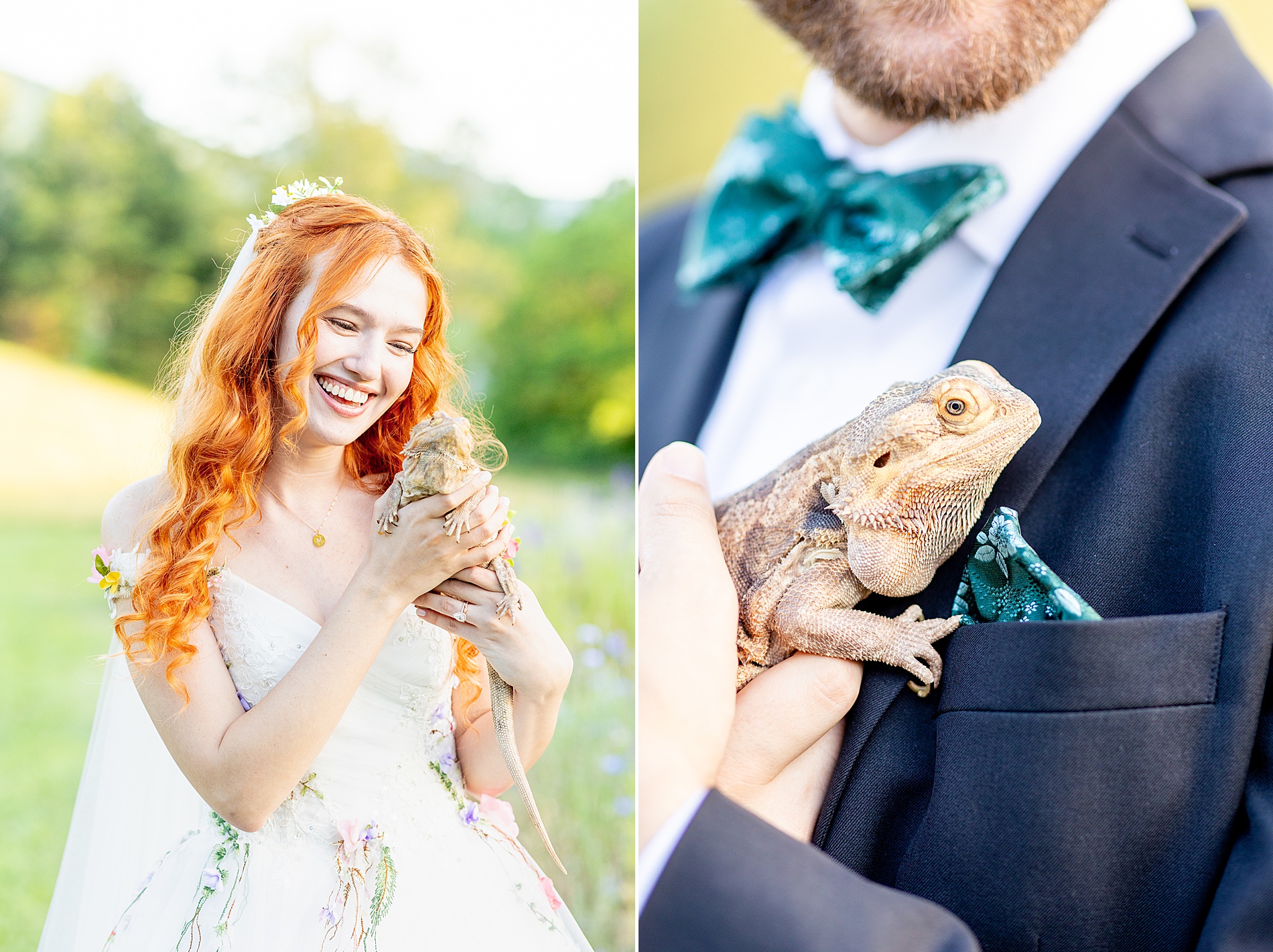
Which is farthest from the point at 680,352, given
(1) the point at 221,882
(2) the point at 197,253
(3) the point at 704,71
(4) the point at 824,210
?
(2) the point at 197,253

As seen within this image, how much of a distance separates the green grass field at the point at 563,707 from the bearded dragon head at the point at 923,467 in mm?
1575

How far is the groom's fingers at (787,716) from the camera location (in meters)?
1.36

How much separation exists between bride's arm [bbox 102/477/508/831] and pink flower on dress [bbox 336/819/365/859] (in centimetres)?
18

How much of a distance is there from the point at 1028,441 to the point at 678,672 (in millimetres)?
672

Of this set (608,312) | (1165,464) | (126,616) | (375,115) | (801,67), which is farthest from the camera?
(608,312)

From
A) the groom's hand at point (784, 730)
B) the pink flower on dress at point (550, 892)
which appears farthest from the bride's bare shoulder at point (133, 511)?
the groom's hand at point (784, 730)

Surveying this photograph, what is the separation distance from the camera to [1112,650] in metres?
1.23

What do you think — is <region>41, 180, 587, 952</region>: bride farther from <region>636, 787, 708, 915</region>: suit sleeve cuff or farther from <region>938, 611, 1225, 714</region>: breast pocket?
<region>938, 611, 1225, 714</region>: breast pocket

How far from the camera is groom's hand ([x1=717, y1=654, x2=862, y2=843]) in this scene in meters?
1.36

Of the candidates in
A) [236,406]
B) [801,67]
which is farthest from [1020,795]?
[801,67]

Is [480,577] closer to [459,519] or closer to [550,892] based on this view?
[459,519]

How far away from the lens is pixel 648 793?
49.4 inches

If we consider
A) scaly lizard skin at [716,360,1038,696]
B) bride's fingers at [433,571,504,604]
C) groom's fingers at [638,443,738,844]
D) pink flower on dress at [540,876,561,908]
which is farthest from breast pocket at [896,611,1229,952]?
bride's fingers at [433,571,504,604]

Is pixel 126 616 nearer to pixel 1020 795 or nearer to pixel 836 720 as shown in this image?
pixel 836 720
